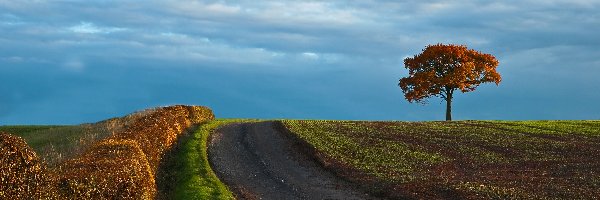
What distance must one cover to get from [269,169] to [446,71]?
5927 centimetres

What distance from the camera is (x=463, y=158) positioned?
42125mm

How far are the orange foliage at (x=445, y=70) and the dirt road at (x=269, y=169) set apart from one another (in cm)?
3984

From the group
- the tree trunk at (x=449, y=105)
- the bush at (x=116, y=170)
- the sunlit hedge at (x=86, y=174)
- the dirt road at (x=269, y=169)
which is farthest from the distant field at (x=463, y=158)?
the tree trunk at (x=449, y=105)

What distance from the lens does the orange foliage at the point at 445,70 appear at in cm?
9025

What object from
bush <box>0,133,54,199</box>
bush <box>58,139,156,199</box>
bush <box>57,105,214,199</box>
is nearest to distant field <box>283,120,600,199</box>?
bush <box>57,105,214,199</box>

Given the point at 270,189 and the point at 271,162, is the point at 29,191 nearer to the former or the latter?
the point at 270,189

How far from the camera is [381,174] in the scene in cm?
3369

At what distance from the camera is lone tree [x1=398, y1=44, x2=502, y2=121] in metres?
90.2

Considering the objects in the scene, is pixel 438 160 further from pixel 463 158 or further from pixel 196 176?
pixel 196 176

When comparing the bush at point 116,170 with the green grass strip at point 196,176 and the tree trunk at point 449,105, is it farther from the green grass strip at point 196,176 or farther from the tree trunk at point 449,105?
the tree trunk at point 449,105

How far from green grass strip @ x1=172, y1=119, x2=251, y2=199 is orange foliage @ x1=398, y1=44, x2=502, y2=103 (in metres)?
48.8

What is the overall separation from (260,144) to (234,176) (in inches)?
546

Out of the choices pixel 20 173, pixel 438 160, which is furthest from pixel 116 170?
pixel 438 160

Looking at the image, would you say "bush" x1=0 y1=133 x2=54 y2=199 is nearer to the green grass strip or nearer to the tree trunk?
the green grass strip
